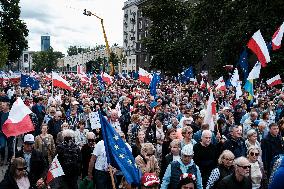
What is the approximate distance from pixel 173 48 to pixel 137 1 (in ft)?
179

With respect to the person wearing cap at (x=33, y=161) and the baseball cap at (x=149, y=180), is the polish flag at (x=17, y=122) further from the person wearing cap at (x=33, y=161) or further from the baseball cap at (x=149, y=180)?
the baseball cap at (x=149, y=180)

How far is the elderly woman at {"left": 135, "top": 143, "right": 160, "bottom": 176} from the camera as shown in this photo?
7.08m

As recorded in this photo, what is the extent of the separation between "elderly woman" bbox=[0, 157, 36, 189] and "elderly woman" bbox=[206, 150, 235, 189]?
247cm

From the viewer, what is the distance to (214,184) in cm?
638

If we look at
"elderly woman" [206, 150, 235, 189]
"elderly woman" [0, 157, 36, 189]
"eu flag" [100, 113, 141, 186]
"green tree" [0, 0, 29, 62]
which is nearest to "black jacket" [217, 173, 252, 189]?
"elderly woman" [206, 150, 235, 189]

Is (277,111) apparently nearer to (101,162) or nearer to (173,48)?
(101,162)

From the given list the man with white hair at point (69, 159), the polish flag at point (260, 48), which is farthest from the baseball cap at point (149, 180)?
the polish flag at point (260, 48)

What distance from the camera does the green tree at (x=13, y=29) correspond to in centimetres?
6047

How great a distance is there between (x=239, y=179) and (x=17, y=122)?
14.0 ft

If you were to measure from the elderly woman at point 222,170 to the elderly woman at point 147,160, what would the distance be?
1010 mm

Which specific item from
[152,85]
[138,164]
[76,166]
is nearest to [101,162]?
[76,166]

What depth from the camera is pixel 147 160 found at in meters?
7.18

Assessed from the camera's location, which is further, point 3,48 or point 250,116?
point 3,48

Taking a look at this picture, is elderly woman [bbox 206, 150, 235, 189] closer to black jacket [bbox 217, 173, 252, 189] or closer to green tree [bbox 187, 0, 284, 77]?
black jacket [bbox 217, 173, 252, 189]
